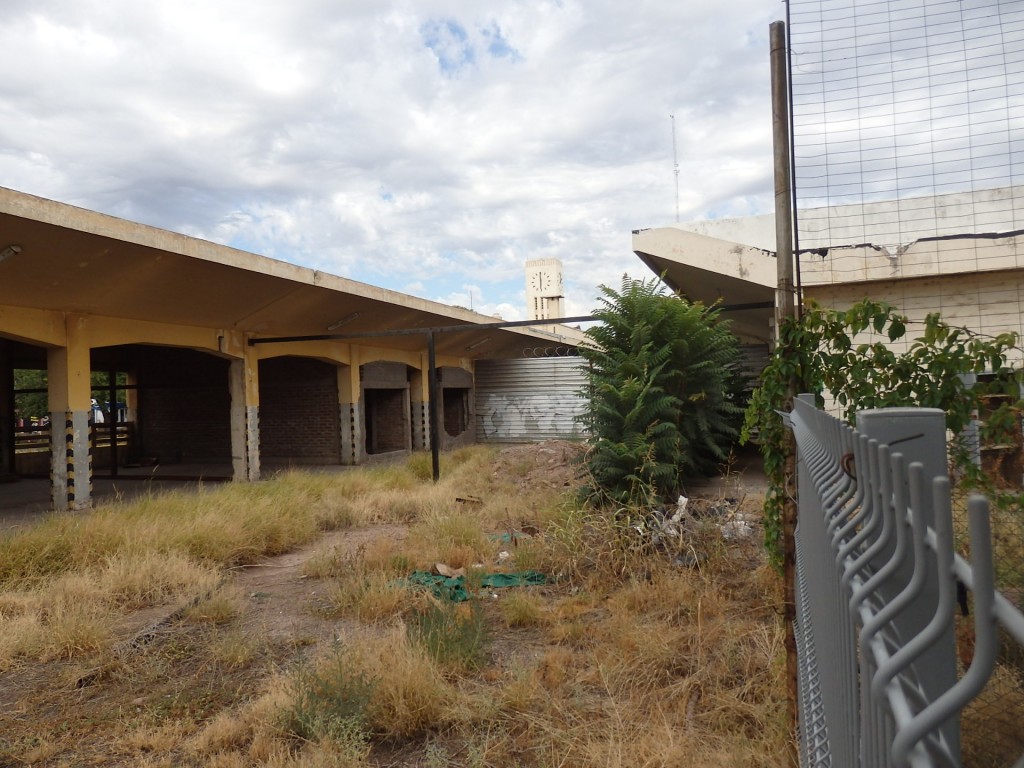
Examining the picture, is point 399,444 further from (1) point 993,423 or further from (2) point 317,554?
(1) point 993,423

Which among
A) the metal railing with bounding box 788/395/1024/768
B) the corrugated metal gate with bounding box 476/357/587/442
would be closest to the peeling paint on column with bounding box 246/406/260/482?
the corrugated metal gate with bounding box 476/357/587/442

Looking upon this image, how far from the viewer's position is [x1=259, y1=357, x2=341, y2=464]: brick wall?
18.8 m

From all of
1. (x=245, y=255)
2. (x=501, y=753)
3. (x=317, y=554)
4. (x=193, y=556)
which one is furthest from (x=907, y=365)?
(x=245, y=255)

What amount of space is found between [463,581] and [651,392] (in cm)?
399

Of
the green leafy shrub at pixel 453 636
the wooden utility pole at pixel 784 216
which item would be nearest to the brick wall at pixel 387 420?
the green leafy shrub at pixel 453 636

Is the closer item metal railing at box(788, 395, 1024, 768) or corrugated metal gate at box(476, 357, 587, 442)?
metal railing at box(788, 395, 1024, 768)

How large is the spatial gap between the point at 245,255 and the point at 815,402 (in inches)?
403

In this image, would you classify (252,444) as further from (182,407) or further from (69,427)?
(182,407)

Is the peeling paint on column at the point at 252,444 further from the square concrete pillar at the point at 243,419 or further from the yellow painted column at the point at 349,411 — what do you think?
the yellow painted column at the point at 349,411

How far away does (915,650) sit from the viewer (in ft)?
2.35

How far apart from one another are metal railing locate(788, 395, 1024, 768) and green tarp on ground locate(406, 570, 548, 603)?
4.60 meters

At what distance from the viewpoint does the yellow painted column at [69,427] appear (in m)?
11.0

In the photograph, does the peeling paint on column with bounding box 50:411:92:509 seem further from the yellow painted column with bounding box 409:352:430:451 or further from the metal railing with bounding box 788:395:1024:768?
the metal railing with bounding box 788:395:1024:768

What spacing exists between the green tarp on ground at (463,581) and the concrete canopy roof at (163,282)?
583 centimetres
